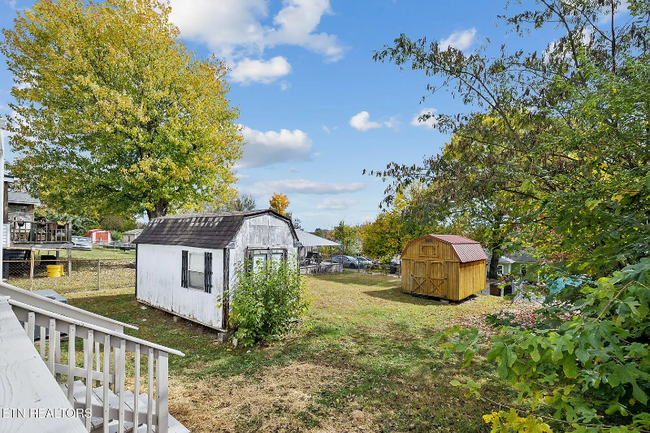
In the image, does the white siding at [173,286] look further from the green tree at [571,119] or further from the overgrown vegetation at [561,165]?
the green tree at [571,119]

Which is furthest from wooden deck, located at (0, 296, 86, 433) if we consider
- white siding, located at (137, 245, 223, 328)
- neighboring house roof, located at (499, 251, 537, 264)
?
white siding, located at (137, 245, 223, 328)

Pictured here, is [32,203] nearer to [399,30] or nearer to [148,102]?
[148,102]

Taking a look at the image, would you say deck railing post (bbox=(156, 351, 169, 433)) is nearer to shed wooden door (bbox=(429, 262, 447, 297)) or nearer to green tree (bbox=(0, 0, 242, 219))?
shed wooden door (bbox=(429, 262, 447, 297))

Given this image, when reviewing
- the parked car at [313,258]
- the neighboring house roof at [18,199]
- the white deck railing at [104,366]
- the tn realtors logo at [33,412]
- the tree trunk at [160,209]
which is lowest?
the parked car at [313,258]

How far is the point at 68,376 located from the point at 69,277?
654 inches

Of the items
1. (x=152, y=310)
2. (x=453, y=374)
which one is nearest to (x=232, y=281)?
(x=152, y=310)

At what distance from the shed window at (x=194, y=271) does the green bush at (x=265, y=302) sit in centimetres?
120

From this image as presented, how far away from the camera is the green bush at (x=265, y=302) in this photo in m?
7.55

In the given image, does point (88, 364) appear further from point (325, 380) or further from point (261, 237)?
point (261, 237)

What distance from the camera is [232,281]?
8422 millimetres

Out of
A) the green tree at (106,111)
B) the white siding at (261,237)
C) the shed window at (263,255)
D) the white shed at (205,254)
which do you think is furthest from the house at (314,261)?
the shed window at (263,255)

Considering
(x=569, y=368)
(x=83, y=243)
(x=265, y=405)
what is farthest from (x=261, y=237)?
(x=83, y=243)

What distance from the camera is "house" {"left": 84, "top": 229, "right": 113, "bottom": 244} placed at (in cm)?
4384

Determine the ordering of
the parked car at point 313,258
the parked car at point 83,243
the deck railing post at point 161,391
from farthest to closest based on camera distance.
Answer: the parked car at point 83,243 < the parked car at point 313,258 < the deck railing post at point 161,391
